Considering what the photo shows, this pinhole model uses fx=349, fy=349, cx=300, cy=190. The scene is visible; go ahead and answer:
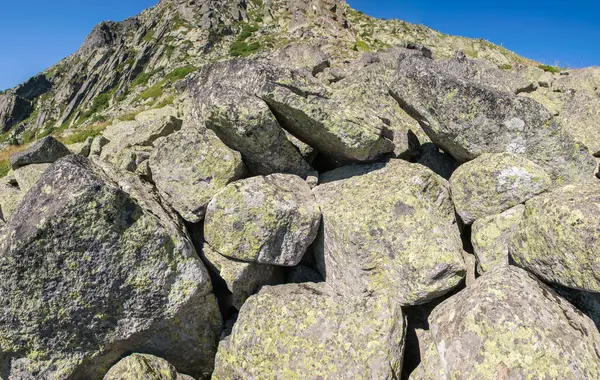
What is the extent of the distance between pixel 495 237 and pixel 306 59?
73.1 ft

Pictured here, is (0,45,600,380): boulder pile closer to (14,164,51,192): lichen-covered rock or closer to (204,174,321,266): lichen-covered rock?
(204,174,321,266): lichen-covered rock

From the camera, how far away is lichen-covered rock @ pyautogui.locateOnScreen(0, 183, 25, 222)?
1255 cm

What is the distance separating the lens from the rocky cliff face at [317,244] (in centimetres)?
670

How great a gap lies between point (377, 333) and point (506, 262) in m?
3.51

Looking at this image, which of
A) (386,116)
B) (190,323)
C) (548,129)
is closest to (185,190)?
(190,323)

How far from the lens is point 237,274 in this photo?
8.62m

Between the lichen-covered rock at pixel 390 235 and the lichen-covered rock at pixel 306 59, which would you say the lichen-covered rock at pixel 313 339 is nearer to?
the lichen-covered rock at pixel 390 235

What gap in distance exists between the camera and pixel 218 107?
8625 mm

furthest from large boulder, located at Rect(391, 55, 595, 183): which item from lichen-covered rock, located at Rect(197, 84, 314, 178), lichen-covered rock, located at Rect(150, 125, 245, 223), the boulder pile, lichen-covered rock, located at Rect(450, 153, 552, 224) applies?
lichen-covered rock, located at Rect(150, 125, 245, 223)

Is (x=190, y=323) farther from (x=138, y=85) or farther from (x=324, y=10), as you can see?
(x=138, y=85)

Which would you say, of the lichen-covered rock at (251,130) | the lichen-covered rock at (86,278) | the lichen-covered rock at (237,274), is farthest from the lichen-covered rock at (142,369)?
the lichen-covered rock at (251,130)

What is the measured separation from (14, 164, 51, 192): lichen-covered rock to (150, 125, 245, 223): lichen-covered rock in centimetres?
743

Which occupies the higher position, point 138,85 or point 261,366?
point 138,85

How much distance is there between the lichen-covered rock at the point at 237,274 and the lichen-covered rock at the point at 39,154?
10.1 m
